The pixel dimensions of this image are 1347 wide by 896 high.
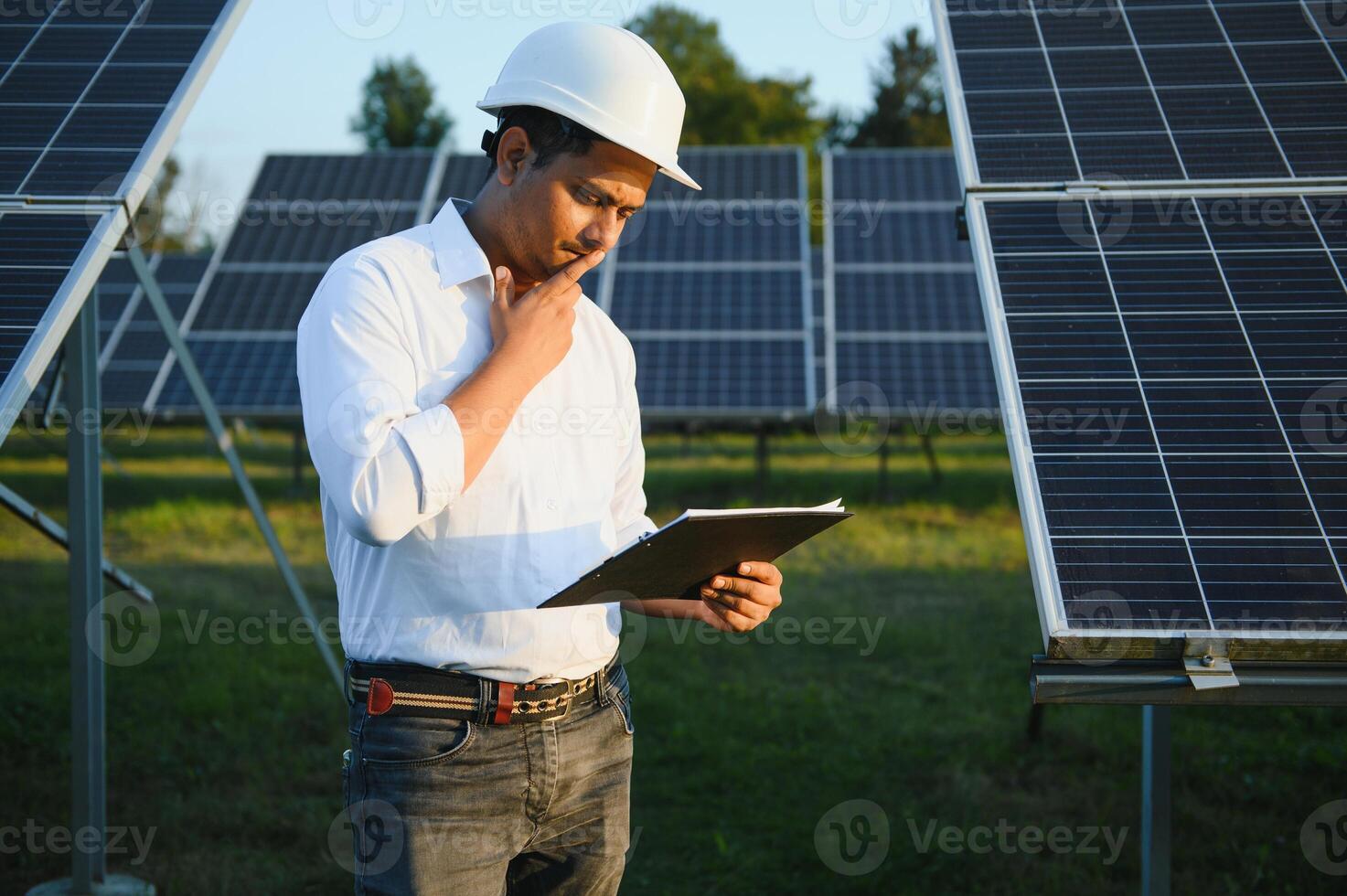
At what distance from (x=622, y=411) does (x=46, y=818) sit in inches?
156

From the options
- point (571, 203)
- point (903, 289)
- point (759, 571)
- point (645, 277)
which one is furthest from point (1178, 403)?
point (903, 289)

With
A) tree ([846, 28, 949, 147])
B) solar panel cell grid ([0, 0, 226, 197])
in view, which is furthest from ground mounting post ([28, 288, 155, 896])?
tree ([846, 28, 949, 147])

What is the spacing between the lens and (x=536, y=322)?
1967 millimetres

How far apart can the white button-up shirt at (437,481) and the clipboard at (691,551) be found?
0.10 m

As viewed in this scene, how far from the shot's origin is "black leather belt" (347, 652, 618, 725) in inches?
77.0

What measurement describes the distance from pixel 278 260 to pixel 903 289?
6846 millimetres

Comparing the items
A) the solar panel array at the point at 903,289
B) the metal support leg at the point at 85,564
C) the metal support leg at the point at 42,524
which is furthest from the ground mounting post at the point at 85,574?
the solar panel array at the point at 903,289

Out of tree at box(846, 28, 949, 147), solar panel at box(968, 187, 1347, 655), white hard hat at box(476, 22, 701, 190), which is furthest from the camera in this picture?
tree at box(846, 28, 949, 147)

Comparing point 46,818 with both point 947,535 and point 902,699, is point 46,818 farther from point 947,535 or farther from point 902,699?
point 947,535

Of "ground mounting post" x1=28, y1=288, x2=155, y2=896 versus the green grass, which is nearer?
"ground mounting post" x1=28, y1=288, x2=155, y2=896

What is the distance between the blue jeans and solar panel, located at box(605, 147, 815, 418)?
8.38m

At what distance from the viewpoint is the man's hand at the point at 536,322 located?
194cm

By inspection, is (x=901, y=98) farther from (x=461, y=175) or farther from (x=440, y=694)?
(x=440, y=694)

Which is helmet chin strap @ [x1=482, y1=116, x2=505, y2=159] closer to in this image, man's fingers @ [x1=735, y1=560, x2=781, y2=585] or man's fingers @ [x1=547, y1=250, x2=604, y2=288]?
man's fingers @ [x1=547, y1=250, x2=604, y2=288]
